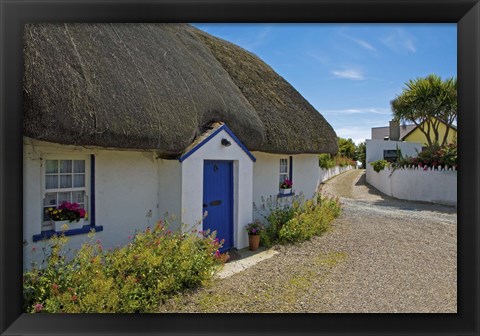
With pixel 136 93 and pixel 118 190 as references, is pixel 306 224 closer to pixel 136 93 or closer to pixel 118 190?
pixel 118 190

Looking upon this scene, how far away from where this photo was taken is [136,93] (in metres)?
5.01

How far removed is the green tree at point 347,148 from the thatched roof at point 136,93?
21450 millimetres

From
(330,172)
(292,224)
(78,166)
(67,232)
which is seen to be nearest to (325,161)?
(330,172)

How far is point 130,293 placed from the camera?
3924 mm

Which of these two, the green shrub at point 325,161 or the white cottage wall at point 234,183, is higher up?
the green shrub at point 325,161

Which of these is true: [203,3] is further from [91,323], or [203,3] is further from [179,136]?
[179,136]

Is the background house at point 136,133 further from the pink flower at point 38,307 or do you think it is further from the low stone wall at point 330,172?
the low stone wall at point 330,172

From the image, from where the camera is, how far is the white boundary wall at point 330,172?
69.3 feet

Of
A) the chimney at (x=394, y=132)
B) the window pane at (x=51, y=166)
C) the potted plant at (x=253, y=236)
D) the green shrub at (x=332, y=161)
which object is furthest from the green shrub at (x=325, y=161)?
the window pane at (x=51, y=166)

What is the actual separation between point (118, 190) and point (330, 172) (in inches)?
793

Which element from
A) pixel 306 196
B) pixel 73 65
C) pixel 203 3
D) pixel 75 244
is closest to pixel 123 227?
pixel 75 244

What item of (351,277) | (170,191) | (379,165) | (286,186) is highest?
(379,165)

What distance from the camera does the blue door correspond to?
6.29m

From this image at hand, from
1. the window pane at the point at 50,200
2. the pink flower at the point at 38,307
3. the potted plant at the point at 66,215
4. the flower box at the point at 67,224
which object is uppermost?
the window pane at the point at 50,200
